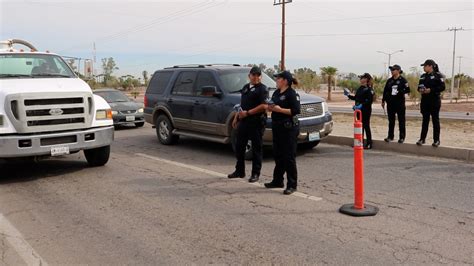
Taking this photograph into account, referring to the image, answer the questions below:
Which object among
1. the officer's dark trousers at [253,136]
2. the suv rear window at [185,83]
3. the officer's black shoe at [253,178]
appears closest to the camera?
the officer's dark trousers at [253,136]

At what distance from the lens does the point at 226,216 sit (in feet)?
17.3

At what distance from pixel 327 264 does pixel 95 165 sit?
5725 millimetres

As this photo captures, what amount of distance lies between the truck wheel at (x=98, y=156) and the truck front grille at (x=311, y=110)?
3791mm

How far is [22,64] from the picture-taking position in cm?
803

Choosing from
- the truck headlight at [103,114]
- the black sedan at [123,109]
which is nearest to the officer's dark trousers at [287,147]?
the truck headlight at [103,114]

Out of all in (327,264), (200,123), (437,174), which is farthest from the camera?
(200,123)

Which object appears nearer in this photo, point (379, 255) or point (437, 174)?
point (379, 255)

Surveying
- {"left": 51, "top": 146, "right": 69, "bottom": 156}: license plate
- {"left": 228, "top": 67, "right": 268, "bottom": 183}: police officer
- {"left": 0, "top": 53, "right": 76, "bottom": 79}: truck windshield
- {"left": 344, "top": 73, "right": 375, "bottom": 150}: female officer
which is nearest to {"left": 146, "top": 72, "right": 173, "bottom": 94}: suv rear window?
{"left": 0, "top": 53, "right": 76, "bottom": 79}: truck windshield

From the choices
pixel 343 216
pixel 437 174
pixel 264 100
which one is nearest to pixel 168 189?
pixel 264 100

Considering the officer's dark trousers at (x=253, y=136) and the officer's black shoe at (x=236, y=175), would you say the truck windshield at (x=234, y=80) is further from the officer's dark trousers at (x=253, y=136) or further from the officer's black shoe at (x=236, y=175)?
the officer's black shoe at (x=236, y=175)

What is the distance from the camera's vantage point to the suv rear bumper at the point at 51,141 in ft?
22.0

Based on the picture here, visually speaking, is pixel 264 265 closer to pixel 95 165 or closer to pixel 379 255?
pixel 379 255

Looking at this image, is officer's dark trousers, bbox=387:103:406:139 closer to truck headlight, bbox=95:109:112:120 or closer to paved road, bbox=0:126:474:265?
paved road, bbox=0:126:474:265

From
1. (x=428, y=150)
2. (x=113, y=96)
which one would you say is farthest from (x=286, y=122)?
(x=113, y=96)
